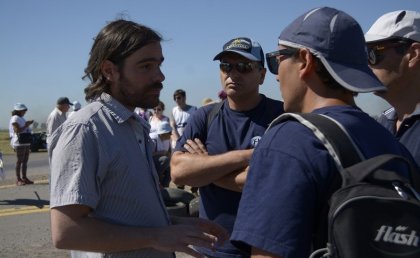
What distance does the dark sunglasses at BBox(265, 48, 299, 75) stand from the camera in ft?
5.51

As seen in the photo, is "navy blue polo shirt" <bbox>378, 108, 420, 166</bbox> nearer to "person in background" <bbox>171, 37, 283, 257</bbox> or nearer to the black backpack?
"person in background" <bbox>171, 37, 283, 257</bbox>

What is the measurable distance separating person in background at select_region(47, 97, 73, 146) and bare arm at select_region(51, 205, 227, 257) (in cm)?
974

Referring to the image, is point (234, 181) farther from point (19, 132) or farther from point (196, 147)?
point (19, 132)

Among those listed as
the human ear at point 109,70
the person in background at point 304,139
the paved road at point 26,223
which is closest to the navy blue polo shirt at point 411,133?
the person in background at point 304,139

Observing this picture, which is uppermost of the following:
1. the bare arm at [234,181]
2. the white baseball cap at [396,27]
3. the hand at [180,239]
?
the white baseball cap at [396,27]

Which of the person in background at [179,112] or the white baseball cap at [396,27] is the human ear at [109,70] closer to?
the white baseball cap at [396,27]

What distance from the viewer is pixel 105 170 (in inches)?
78.0

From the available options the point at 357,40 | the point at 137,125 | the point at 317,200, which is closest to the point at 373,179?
the point at 317,200

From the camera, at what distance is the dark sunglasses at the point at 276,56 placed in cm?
168

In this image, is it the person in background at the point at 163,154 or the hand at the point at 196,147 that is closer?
the hand at the point at 196,147

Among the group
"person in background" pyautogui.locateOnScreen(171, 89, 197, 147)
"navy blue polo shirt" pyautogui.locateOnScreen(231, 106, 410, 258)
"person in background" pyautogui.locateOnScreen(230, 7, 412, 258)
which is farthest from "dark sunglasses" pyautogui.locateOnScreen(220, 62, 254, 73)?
"person in background" pyautogui.locateOnScreen(171, 89, 197, 147)

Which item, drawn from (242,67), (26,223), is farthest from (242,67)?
(26,223)

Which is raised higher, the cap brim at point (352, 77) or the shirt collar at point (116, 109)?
the cap brim at point (352, 77)

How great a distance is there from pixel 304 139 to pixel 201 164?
5.44 ft
